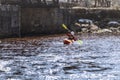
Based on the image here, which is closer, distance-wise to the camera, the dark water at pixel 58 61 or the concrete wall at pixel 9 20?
the dark water at pixel 58 61

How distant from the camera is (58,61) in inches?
1576

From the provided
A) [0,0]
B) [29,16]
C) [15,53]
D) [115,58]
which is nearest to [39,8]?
[29,16]

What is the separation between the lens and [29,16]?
71688mm

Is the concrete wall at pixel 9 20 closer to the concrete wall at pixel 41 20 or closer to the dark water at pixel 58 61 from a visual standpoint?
the concrete wall at pixel 41 20

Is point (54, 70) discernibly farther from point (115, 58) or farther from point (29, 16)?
point (29, 16)

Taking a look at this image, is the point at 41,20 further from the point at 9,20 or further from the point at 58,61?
the point at 58,61

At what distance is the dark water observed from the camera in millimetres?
32656

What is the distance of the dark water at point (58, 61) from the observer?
107 feet

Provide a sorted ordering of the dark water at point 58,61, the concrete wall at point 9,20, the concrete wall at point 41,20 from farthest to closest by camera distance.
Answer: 1. the concrete wall at point 41,20
2. the concrete wall at point 9,20
3. the dark water at point 58,61

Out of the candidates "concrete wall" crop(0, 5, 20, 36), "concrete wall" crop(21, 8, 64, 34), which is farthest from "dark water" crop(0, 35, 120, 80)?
"concrete wall" crop(21, 8, 64, 34)

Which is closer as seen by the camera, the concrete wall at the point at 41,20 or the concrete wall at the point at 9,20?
the concrete wall at the point at 9,20

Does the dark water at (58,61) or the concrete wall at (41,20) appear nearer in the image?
the dark water at (58,61)

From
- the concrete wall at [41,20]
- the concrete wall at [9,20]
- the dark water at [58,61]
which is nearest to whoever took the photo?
the dark water at [58,61]

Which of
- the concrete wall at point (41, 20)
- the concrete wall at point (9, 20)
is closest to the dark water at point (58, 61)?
the concrete wall at point (9, 20)
